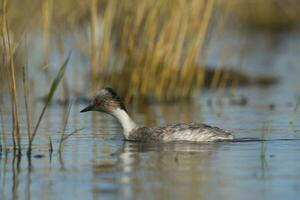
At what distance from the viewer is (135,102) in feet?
58.7

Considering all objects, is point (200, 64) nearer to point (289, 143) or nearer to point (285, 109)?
point (285, 109)

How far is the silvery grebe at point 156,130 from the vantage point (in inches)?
483

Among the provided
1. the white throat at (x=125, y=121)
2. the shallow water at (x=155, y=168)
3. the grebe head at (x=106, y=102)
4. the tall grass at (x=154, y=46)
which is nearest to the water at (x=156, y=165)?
the shallow water at (x=155, y=168)

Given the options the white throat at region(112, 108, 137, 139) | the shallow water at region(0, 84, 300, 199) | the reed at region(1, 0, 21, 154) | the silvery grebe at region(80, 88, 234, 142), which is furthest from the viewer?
the white throat at region(112, 108, 137, 139)

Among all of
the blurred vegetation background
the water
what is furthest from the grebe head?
the blurred vegetation background

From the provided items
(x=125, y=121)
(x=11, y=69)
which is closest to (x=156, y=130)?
(x=125, y=121)

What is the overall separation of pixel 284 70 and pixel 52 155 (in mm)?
15447

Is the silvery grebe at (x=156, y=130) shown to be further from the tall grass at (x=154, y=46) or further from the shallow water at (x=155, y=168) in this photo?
the tall grass at (x=154, y=46)

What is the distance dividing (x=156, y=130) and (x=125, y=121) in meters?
0.55

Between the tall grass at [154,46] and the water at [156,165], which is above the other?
the tall grass at [154,46]

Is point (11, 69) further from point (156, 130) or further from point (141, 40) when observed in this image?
point (141, 40)

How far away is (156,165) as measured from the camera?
10.1 metres

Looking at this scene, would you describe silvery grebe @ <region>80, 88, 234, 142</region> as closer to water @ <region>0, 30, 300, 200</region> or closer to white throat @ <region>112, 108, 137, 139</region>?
white throat @ <region>112, 108, 137, 139</region>

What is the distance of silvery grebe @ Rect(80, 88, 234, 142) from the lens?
483 inches
